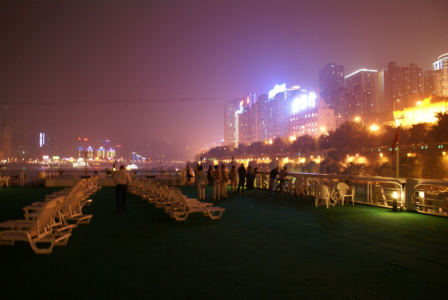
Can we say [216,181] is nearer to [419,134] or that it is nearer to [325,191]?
[325,191]

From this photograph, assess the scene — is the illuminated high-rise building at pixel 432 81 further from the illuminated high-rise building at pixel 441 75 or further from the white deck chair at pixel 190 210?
the white deck chair at pixel 190 210

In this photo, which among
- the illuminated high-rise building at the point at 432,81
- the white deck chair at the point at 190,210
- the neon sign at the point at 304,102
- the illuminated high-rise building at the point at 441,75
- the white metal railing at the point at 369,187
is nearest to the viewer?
the white deck chair at the point at 190,210

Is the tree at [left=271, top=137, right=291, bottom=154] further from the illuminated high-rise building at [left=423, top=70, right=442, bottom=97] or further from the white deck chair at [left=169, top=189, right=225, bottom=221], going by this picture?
the white deck chair at [left=169, top=189, right=225, bottom=221]

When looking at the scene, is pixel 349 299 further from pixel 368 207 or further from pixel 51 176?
pixel 51 176

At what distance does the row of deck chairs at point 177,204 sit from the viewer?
917 cm

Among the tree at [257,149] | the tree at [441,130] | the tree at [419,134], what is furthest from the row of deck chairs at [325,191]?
the tree at [257,149]

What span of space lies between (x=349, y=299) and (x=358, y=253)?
88.2 inches

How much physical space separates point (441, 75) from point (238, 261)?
173m

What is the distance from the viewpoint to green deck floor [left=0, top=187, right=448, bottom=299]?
13.3ft

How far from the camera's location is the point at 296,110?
487 feet

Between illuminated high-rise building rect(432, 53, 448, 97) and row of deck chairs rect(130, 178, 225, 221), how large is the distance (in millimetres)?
156789

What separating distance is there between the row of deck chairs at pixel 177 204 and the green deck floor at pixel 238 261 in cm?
41

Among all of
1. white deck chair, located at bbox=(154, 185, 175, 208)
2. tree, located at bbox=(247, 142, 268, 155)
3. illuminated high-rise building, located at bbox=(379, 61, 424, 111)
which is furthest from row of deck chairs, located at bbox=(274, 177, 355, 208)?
illuminated high-rise building, located at bbox=(379, 61, 424, 111)

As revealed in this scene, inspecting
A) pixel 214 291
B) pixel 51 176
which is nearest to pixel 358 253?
pixel 214 291
